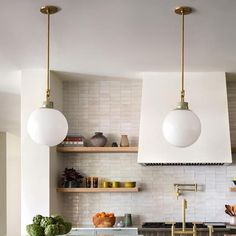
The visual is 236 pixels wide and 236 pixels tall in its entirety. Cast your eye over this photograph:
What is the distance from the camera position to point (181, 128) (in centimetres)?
382

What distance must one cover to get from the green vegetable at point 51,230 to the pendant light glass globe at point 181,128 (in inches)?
38.3

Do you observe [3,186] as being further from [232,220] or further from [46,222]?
[46,222]

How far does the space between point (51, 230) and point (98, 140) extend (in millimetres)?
2822

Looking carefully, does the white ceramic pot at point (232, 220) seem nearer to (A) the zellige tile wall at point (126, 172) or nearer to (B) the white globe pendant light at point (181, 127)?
(A) the zellige tile wall at point (126, 172)

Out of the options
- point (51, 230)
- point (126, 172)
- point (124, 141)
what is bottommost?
point (51, 230)

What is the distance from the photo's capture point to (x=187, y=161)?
6168 millimetres

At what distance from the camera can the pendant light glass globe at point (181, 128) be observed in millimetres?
3828

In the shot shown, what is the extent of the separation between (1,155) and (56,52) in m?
7.53

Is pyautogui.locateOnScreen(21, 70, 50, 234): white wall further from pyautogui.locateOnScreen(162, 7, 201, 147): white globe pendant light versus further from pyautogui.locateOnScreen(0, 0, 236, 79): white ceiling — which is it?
pyautogui.locateOnScreen(162, 7, 201, 147): white globe pendant light

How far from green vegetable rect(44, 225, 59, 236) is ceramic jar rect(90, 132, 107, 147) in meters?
2.77

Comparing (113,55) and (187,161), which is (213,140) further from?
(113,55)

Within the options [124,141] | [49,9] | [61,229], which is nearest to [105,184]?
[124,141]

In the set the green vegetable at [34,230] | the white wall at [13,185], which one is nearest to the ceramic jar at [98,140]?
the green vegetable at [34,230]

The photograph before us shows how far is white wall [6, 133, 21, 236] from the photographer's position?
43.4ft
